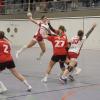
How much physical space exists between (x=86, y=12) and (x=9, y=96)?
21776 millimetres

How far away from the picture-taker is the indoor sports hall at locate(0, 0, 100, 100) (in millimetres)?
11906

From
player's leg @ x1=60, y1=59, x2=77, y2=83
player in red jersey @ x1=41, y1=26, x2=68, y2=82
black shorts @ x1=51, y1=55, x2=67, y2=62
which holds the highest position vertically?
player in red jersey @ x1=41, y1=26, x2=68, y2=82

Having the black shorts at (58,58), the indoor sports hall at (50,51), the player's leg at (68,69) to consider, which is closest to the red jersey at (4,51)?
the indoor sports hall at (50,51)

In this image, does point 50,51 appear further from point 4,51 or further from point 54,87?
point 4,51

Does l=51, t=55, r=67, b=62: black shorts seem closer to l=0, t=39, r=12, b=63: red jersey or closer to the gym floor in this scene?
the gym floor

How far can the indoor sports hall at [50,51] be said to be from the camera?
39.1ft

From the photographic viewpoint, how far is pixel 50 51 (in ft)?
98.1

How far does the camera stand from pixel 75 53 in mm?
13789

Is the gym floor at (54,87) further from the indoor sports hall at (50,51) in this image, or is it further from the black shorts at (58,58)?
the black shorts at (58,58)

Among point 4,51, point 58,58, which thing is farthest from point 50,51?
point 4,51

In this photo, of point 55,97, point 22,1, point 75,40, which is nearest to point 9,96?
point 55,97

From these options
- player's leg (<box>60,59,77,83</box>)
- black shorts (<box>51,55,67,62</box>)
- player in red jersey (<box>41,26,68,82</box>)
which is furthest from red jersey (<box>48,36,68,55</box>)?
player's leg (<box>60,59,77,83</box>)

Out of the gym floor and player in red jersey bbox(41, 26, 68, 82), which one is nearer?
the gym floor

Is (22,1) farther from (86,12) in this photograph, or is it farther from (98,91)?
(98,91)
